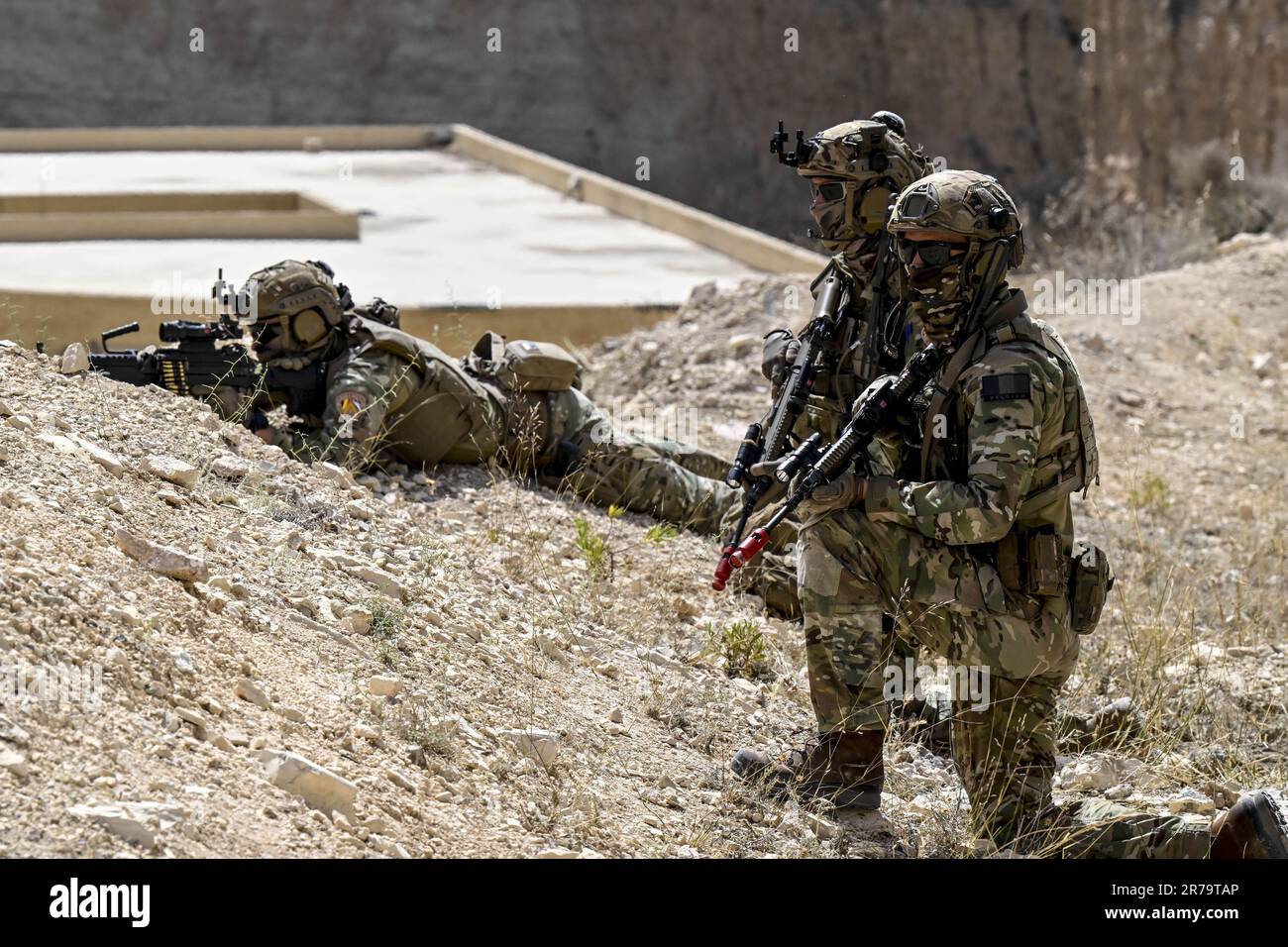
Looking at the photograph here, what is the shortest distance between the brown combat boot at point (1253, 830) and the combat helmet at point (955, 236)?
1.40 meters

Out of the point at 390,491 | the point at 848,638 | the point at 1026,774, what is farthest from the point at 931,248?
the point at 390,491

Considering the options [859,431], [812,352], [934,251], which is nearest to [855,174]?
[812,352]

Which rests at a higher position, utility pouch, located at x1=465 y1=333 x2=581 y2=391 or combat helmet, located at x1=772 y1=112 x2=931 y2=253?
combat helmet, located at x1=772 y1=112 x2=931 y2=253

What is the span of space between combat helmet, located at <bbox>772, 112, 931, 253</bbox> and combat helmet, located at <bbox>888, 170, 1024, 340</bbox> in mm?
1312

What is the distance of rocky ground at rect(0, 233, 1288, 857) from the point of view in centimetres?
349

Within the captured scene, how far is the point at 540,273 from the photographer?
1327cm

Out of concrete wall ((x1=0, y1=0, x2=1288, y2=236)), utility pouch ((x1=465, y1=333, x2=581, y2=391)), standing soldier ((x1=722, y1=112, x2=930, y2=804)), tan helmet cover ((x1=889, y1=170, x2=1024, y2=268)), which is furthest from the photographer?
concrete wall ((x1=0, y1=0, x2=1288, y2=236))

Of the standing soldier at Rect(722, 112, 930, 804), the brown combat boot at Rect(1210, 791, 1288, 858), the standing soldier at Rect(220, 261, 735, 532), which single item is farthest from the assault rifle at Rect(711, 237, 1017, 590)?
the standing soldier at Rect(220, 261, 735, 532)

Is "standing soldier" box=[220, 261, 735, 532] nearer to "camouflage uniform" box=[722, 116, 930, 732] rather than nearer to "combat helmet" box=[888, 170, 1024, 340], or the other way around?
"camouflage uniform" box=[722, 116, 930, 732]

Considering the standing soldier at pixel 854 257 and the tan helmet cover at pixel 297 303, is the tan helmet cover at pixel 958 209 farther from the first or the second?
the tan helmet cover at pixel 297 303

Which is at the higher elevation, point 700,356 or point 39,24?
point 39,24

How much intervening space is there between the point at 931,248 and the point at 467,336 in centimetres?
685

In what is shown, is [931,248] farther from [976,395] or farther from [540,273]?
[540,273]
